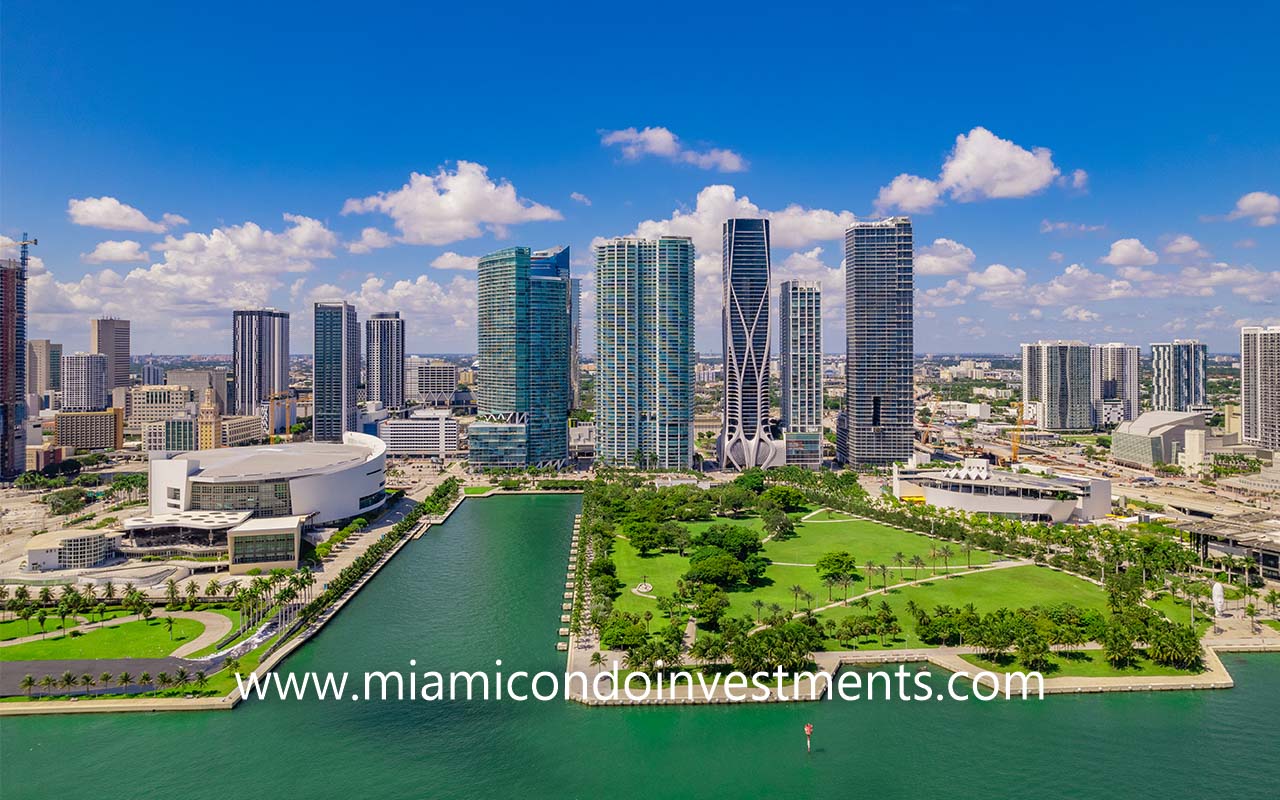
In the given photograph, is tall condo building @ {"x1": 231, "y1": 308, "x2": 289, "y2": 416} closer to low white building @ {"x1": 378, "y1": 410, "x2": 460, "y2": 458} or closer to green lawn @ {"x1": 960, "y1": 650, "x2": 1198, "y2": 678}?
low white building @ {"x1": 378, "y1": 410, "x2": 460, "y2": 458}

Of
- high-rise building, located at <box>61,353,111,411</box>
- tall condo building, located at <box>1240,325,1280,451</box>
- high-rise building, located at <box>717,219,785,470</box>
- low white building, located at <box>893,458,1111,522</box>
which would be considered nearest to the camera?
low white building, located at <box>893,458,1111,522</box>

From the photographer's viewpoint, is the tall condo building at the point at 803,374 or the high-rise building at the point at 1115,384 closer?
the tall condo building at the point at 803,374

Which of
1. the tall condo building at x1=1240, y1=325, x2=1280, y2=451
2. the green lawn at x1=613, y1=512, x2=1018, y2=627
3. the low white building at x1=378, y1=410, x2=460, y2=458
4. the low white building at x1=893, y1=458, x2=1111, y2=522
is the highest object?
the tall condo building at x1=1240, y1=325, x2=1280, y2=451

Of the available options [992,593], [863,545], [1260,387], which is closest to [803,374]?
[863,545]

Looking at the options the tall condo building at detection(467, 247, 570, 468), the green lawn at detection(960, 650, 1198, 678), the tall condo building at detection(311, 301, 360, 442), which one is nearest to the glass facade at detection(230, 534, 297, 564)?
the green lawn at detection(960, 650, 1198, 678)

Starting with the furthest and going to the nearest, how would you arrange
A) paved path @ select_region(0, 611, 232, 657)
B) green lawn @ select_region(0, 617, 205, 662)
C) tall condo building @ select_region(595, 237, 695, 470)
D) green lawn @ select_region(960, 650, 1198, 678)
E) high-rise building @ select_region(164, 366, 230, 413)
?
high-rise building @ select_region(164, 366, 230, 413)
tall condo building @ select_region(595, 237, 695, 470)
paved path @ select_region(0, 611, 232, 657)
green lawn @ select_region(0, 617, 205, 662)
green lawn @ select_region(960, 650, 1198, 678)

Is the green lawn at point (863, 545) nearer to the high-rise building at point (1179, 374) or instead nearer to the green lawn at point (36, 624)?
the green lawn at point (36, 624)

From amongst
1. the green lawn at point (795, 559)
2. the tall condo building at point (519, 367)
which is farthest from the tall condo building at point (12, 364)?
the green lawn at point (795, 559)

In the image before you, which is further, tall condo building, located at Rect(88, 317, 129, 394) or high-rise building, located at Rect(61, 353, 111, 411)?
tall condo building, located at Rect(88, 317, 129, 394)
